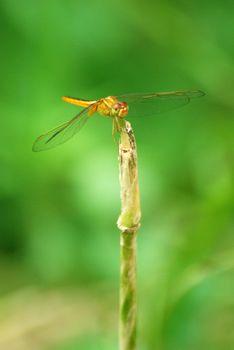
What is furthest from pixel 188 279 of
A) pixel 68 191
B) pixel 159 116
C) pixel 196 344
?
pixel 159 116

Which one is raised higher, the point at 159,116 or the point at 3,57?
the point at 3,57

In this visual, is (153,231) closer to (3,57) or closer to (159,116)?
(159,116)

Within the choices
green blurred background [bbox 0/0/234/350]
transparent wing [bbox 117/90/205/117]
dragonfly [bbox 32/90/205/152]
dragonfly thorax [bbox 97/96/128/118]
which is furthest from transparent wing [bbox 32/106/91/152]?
green blurred background [bbox 0/0/234/350]

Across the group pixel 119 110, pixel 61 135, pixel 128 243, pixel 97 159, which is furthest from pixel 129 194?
pixel 97 159

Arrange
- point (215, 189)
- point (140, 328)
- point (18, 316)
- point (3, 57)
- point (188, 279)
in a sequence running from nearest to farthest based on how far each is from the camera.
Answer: point (188, 279) → point (140, 328) → point (215, 189) → point (18, 316) → point (3, 57)

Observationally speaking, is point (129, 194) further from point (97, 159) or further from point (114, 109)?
point (97, 159)

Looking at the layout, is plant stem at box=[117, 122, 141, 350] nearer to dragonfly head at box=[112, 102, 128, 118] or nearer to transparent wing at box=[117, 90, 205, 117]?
dragonfly head at box=[112, 102, 128, 118]
